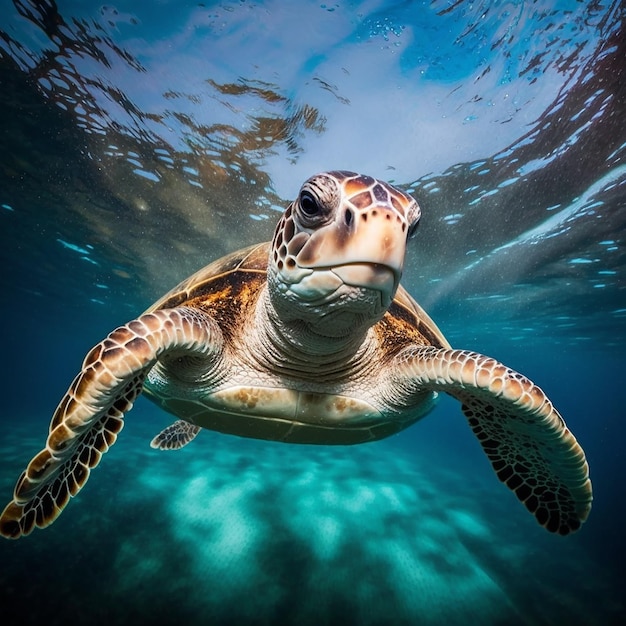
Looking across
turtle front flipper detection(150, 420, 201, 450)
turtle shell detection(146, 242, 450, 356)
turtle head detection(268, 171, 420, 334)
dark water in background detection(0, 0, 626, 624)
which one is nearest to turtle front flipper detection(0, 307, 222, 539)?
turtle shell detection(146, 242, 450, 356)

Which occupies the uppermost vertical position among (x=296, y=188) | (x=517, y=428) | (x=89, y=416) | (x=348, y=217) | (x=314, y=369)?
(x=296, y=188)

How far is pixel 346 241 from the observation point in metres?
1.62

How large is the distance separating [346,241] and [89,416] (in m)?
1.61

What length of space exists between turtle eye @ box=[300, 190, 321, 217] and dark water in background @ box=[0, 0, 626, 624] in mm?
5147

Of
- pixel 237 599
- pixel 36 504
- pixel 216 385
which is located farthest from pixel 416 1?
pixel 237 599

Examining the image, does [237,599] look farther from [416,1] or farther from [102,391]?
[416,1]

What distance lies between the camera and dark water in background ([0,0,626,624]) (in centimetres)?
520

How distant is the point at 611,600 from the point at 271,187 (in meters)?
13.2

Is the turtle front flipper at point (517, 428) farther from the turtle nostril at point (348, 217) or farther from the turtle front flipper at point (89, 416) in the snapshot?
the turtle front flipper at point (89, 416)

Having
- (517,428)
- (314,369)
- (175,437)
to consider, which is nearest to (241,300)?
(314,369)

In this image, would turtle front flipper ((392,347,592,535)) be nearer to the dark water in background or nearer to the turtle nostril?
the turtle nostril

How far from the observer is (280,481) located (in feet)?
30.9

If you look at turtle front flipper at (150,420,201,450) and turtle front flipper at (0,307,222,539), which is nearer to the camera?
turtle front flipper at (0,307,222,539)

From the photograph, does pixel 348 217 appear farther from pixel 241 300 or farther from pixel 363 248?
pixel 241 300
